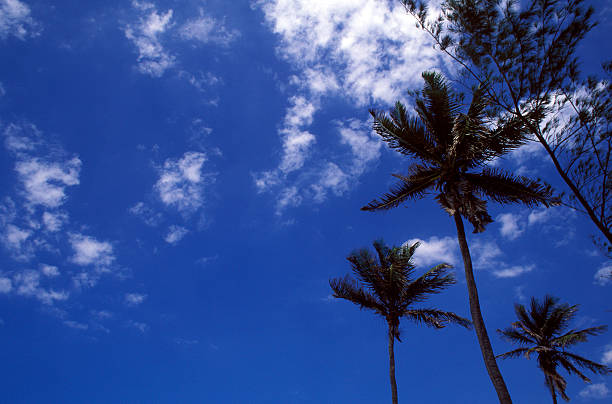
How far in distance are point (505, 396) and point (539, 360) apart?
64.3ft

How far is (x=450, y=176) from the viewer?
1325 centimetres

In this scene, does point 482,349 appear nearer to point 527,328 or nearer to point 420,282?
point 420,282

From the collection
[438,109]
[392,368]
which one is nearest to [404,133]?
[438,109]

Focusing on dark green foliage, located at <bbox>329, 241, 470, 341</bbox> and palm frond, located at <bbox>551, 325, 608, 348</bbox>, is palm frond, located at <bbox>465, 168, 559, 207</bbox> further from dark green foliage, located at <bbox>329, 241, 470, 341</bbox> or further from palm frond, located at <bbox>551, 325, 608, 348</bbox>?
palm frond, located at <bbox>551, 325, 608, 348</bbox>

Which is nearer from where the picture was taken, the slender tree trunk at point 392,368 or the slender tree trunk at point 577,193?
the slender tree trunk at point 577,193

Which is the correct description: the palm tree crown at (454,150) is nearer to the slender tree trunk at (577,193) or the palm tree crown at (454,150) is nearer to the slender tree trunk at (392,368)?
the slender tree trunk at (577,193)

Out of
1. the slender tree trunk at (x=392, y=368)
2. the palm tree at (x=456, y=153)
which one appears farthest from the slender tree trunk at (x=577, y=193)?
the slender tree trunk at (x=392, y=368)

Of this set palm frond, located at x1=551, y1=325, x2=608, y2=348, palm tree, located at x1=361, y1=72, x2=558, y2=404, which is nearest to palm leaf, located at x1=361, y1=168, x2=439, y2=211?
palm tree, located at x1=361, y1=72, x2=558, y2=404

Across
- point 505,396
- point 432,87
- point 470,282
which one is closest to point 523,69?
point 432,87

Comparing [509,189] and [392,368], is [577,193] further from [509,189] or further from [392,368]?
[392,368]

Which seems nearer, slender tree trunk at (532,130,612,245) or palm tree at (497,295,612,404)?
slender tree trunk at (532,130,612,245)

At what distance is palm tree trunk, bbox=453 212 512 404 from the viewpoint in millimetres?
9906

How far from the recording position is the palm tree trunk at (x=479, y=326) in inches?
390

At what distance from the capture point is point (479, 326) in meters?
10.9
